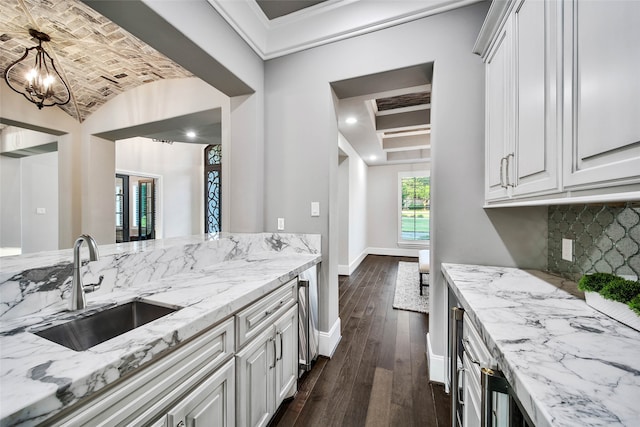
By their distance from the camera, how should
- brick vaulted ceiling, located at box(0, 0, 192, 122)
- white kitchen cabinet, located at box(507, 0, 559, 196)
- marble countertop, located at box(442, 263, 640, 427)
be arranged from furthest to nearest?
1. brick vaulted ceiling, located at box(0, 0, 192, 122)
2. white kitchen cabinet, located at box(507, 0, 559, 196)
3. marble countertop, located at box(442, 263, 640, 427)

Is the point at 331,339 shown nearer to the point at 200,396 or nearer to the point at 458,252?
the point at 458,252

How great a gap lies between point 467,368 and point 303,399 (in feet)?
3.60

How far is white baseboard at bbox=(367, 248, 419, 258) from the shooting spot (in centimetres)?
649

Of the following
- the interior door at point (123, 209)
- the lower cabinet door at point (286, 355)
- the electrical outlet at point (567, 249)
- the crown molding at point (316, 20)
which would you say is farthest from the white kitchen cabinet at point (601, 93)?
the interior door at point (123, 209)

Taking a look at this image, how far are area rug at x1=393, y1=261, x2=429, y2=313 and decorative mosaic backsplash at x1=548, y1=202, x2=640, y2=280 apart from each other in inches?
72.6

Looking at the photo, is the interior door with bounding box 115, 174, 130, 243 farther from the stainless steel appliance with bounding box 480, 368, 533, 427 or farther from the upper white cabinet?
the stainless steel appliance with bounding box 480, 368, 533, 427

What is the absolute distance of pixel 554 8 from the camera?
0.92m

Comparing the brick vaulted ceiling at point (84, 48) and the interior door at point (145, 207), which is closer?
the brick vaulted ceiling at point (84, 48)

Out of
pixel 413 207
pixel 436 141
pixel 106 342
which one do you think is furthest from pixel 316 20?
pixel 413 207

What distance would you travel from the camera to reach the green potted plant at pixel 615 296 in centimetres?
83

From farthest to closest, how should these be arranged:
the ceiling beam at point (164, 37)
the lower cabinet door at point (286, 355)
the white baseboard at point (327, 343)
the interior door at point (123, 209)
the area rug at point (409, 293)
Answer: the interior door at point (123, 209) < the area rug at point (409, 293) < the white baseboard at point (327, 343) < the lower cabinet door at point (286, 355) < the ceiling beam at point (164, 37)

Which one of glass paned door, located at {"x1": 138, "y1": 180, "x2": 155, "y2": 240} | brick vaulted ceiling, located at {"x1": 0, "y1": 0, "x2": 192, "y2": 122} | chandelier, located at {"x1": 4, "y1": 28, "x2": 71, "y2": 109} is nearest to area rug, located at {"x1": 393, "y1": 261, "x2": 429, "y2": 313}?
brick vaulted ceiling, located at {"x1": 0, "y1": 0, "x2": 192, "y2": 122}

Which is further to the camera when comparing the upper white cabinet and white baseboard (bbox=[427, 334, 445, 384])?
white baseboard (bbox=[427, 334, 445, 384])

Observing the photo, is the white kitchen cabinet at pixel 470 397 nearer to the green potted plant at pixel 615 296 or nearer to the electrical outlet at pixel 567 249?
the green potted plant at pixel 615 296
